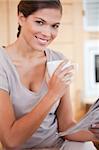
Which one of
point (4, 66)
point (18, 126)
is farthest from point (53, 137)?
point (4, 66)

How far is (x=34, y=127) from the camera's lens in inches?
31.2

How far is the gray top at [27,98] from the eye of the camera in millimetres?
819

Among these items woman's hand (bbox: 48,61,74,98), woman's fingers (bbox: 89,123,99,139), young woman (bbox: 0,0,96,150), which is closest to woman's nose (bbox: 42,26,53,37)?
young woman (bbox: 0,0,96,150)

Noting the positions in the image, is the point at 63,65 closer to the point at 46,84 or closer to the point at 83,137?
the point at 46,84

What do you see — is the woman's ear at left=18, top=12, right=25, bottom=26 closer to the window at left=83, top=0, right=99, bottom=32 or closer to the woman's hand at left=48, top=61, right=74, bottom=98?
the woman's hand at left=48, top=61, right=74, bottom=98

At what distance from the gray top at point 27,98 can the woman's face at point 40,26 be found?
0.26 feet

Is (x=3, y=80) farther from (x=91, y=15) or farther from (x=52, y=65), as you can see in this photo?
(x=91, y=15)

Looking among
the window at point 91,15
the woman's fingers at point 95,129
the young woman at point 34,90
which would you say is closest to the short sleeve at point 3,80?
the young woman at point 34,90

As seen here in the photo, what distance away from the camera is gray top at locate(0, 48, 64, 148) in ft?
2.69

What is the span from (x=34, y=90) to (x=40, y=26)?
0.20 meters

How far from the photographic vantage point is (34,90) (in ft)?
2.88

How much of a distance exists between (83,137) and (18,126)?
0.72 ft

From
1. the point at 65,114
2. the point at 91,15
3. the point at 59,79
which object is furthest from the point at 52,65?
the point at 91,15

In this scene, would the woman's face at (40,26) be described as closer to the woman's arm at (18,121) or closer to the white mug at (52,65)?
the white mug at (52,65)
